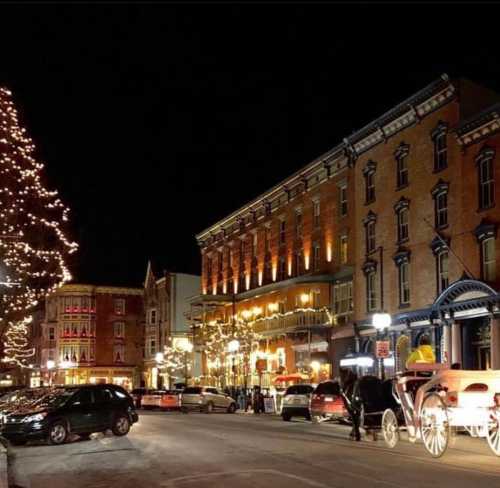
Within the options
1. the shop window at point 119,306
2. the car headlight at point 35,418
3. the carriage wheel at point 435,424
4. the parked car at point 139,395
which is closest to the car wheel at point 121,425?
the car headlight at point 35,418

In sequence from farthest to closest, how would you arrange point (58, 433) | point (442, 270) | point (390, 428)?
point (442, 270)
point (58, 433)
point (390, 428)

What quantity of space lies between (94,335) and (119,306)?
176 inches

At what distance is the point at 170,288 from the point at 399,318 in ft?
145

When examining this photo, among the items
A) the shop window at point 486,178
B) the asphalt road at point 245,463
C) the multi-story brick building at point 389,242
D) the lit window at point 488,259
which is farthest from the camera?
the multi-story brick building at point 389,242

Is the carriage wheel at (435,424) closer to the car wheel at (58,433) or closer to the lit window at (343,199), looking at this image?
the car wheel at (58,433)

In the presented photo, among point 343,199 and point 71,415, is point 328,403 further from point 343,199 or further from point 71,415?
point 343,199

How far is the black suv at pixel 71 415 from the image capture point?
912 inches

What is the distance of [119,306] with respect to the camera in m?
97.9

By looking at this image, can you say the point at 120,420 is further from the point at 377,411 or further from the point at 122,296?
the point at 122,296

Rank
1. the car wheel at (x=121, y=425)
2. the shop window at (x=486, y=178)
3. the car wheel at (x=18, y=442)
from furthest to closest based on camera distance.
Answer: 1. the shop window at (x=486, y=178)
2. the car wheel at (x=121, y=425)
3. the car wheel at (x=18, y=442)

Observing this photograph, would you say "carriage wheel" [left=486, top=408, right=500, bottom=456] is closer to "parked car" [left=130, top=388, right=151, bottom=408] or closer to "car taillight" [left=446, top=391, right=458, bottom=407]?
"car taillight" [left=446, top=391, right=458, bottom=407]

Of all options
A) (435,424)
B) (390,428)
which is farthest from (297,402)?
(435,424)

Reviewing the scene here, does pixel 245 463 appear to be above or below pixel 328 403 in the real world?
below

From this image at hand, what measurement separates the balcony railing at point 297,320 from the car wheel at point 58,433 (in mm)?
26407
